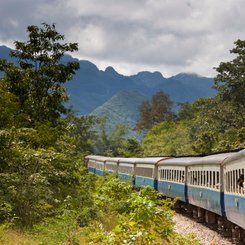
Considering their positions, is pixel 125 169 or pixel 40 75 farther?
pixel 125 169

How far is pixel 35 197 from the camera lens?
16.4 metres

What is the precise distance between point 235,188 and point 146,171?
20.1m

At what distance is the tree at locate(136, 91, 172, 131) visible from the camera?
432ft

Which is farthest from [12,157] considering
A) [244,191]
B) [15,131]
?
[244,191]

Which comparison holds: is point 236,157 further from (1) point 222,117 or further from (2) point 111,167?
(1) point 222,117

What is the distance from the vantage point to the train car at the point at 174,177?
2395cm

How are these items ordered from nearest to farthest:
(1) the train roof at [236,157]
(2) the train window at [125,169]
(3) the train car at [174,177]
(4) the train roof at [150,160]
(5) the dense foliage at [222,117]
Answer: (1) the train roof at [236,157], (3) the train car at [174,177], (4) the train roof at [150,160], (2) the train window at [125,169], (5) the dense foliage at [222,117]

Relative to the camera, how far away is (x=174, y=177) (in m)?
26.3

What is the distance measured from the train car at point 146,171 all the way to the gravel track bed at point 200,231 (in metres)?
8.00

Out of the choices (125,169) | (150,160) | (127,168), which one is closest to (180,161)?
(150,160)

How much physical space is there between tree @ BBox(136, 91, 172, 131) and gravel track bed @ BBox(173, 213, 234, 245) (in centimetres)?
10834

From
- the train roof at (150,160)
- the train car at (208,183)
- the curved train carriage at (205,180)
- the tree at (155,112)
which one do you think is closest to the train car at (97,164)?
the train roof at (150,160)

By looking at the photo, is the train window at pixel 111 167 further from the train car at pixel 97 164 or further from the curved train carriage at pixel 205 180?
the curved train carriage at pixel 205 180

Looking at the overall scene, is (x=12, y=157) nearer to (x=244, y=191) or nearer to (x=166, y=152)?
(x=244, y=191)
